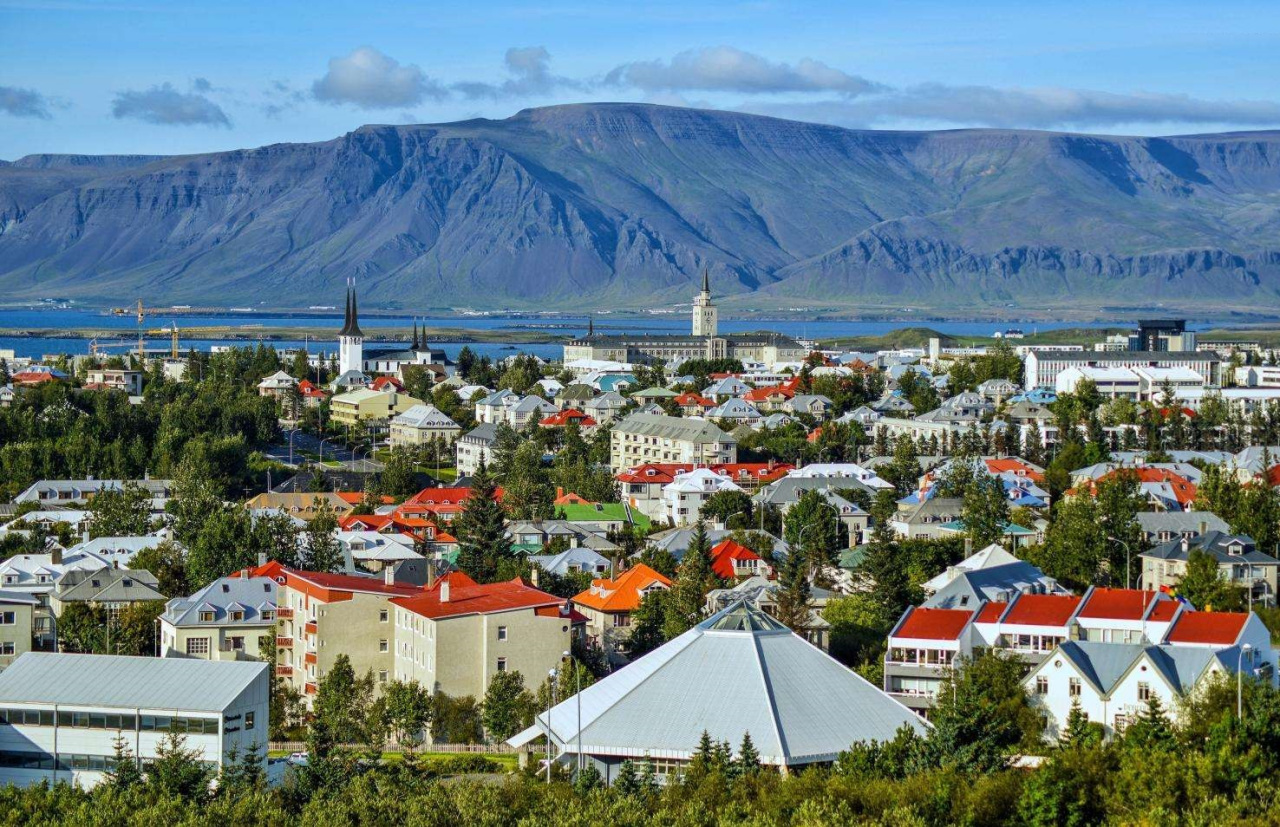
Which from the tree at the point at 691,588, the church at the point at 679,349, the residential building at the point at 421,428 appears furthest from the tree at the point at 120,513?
the church at the point at 679,349

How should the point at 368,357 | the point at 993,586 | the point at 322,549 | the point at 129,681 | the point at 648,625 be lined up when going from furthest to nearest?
the point at 368,357 < the point at 322,549 < the point at 993,586 < the point at 648,625 < the point at 129,681

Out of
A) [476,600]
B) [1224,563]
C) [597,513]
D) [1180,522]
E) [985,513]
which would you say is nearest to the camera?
[476,600]

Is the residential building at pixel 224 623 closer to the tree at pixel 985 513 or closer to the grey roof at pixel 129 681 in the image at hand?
the grey roof at pixel 129 681

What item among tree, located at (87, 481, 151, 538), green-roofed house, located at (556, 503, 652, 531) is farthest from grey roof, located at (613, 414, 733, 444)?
tree, located at (87, 481, 151, 538)

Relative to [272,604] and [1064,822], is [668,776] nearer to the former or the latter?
[1064,822]

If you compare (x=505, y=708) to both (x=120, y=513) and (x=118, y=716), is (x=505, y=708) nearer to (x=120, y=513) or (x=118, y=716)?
(x=118, y=716)

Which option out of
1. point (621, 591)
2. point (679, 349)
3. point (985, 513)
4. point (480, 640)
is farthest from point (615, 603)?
point (679, 349)
